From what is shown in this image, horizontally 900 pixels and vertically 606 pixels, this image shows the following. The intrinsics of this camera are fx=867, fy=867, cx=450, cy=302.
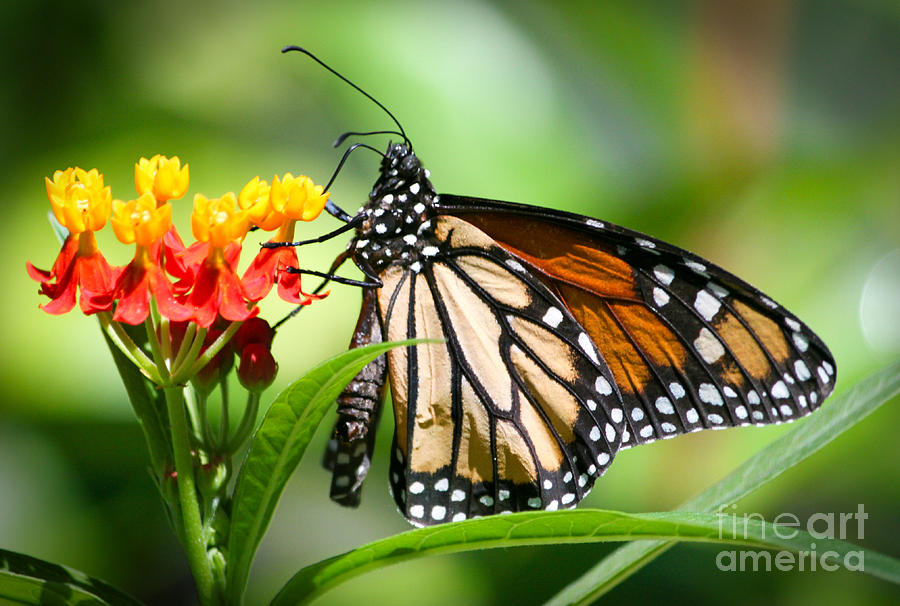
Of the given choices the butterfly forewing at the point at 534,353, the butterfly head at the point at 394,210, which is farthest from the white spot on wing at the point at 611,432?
the butterfly head at the point at 394,210

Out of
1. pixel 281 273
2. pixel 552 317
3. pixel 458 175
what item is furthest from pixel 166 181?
pixel 458 175

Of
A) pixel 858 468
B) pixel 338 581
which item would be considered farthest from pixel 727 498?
pixel 858 468

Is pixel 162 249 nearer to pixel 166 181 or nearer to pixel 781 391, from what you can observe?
pixel 166 181

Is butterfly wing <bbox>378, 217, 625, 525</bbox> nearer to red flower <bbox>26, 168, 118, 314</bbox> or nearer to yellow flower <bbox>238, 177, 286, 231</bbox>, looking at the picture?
yellow flower <bbox>238, 177, 286, 231</bbox>

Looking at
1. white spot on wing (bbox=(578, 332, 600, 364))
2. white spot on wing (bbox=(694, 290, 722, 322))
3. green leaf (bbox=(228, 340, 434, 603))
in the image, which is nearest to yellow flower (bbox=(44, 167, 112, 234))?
green leaf (bbox=(228, 340, 434, 603))

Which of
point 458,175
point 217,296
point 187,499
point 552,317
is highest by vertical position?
point 458,175

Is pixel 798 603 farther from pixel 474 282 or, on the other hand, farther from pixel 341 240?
pixel 341 240
